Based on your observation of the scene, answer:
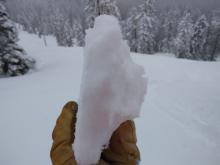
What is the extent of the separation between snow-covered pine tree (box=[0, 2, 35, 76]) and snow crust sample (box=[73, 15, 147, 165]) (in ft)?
29.0

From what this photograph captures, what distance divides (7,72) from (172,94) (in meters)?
8.13

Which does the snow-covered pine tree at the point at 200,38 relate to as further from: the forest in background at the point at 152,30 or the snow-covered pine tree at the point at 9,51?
the snow-covered pine tree at the point at 9,51

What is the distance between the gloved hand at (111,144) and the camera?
135cm

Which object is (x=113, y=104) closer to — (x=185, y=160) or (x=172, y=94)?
(x=185, y=160)

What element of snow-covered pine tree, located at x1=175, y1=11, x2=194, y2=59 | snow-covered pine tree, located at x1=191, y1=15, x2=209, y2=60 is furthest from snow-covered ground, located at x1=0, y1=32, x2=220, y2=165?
snow-covered pine tree, located at x1=175, y1=11, x2=194, y2=59

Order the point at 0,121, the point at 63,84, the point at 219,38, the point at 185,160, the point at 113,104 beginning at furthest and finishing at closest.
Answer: the point at 219,38 → the point at 63,84 → the point at 0,121 → the point at 185,160 → the point at 113,104

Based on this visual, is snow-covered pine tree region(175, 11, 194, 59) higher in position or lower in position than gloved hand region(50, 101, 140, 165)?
higher

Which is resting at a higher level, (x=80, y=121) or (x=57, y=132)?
(x=80, y=121)

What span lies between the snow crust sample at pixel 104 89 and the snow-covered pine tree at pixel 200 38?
31752 mm

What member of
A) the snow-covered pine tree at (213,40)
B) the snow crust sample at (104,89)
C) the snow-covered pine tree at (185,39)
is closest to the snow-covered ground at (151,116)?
the snow crust sample at (104,89)

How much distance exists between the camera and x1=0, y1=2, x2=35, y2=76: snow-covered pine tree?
8.60 meters

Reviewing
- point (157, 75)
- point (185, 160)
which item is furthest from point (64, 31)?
point (185, 160)

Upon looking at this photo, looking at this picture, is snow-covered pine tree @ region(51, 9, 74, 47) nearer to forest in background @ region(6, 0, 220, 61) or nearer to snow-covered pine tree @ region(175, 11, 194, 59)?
forest in background @ region(6, 0, 220, 61)

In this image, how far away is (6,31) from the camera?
8734 millimetres
